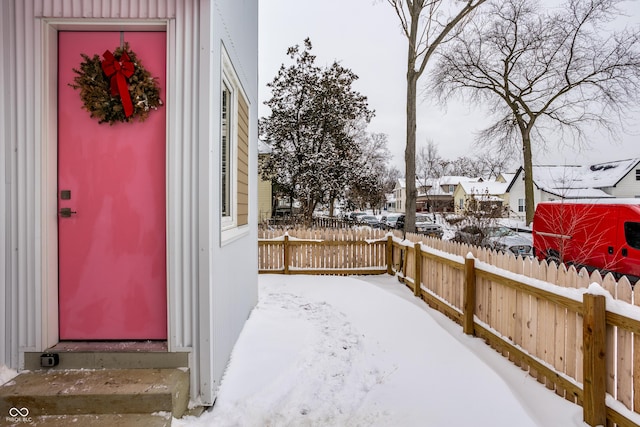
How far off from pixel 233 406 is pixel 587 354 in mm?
2584

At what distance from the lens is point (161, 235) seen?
8.65 ft

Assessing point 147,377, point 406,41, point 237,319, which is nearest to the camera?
point 147,377

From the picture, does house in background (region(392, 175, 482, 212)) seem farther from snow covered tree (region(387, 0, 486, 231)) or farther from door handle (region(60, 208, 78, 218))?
door handle (region(60, 208, 78, 218))

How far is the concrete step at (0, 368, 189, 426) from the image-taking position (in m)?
2.12

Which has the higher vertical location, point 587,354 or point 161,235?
point 161,235

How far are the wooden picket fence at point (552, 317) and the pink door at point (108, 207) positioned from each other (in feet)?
10.4

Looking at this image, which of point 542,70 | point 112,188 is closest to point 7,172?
point 112,188

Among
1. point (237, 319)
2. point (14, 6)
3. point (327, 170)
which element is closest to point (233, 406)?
point (237, 319)

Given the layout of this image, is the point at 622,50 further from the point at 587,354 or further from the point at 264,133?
the point at 587,354

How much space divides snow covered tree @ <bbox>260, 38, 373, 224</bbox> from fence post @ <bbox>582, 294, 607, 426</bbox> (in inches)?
491

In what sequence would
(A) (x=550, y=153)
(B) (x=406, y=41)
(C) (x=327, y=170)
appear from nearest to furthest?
1. (B) (x=406, y=41)
2. (C) (x=327, y=170)
3. (A) (x=550, y=153)

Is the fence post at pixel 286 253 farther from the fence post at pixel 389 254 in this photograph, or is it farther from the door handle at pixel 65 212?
the door handle at pixel 65 212

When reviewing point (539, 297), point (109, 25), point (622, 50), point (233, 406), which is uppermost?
point (622, 50)

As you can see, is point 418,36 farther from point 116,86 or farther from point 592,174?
point 592,174
